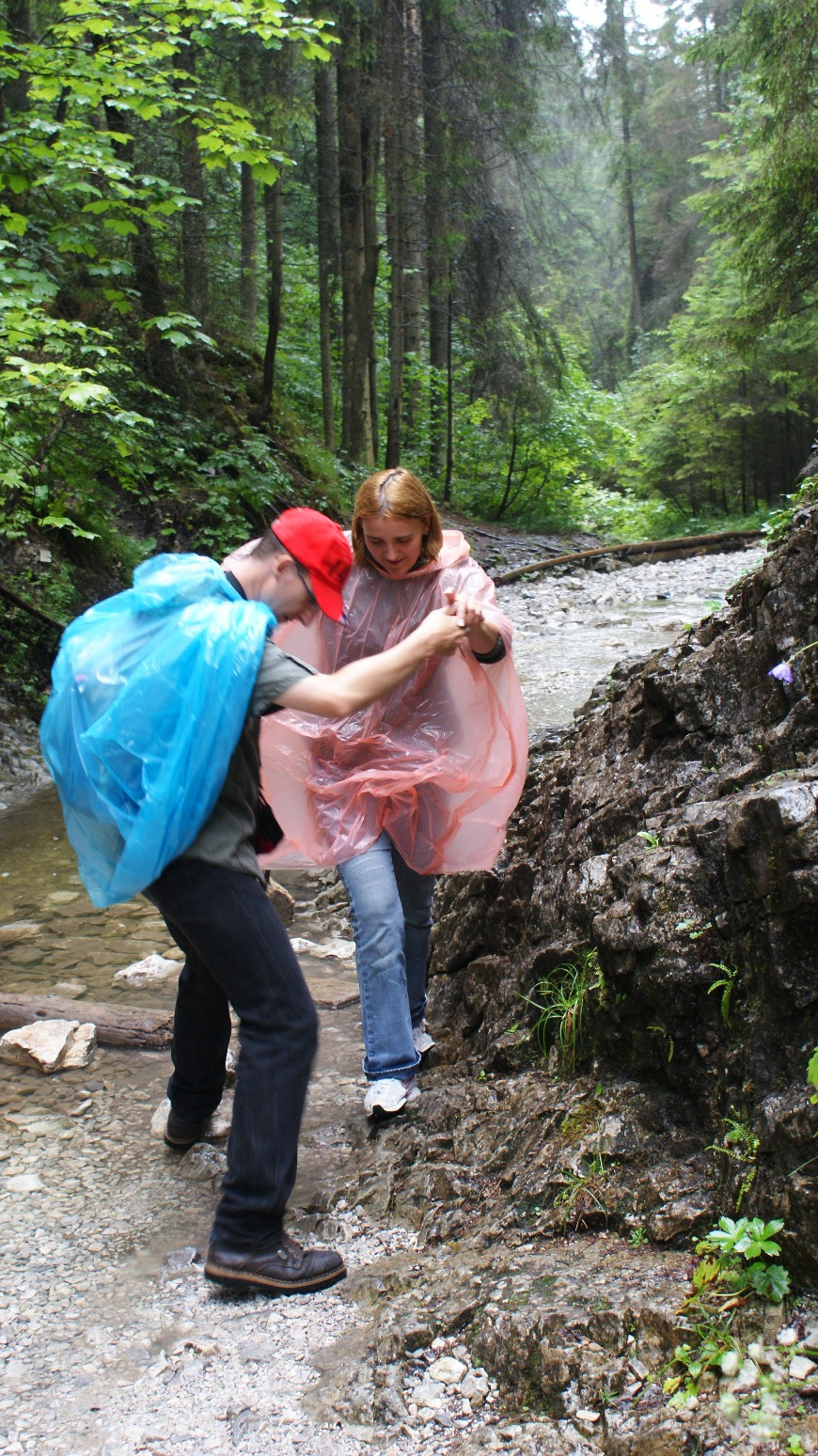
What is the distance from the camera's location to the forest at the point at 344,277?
609 cm

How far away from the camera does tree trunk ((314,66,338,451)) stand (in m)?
15.5

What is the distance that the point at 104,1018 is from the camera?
3852 millimetres

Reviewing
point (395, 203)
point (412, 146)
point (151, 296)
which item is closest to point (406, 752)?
point (151, 296)

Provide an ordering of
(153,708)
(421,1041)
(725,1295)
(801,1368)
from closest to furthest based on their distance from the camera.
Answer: (801,1368) < (725,1295) < (153,708) < (421,1041)

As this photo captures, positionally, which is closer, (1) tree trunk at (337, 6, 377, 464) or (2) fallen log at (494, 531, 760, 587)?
(1) tree trunk at (337, 6, 377, 464)

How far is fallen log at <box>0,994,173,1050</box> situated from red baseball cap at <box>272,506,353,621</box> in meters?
2.00

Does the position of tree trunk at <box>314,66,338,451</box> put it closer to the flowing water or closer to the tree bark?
the tree bark

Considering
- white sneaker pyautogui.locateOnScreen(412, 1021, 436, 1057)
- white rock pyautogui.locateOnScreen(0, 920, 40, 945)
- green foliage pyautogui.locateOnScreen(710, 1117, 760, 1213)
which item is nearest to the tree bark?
white rock pyautogui.locateOnScreen(0, 920, 40, 945)

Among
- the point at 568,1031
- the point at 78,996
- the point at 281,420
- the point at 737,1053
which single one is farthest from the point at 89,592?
the point at 737,1053

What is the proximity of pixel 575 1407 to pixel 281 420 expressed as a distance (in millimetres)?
13130

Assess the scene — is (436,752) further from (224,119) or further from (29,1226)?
(224,119)

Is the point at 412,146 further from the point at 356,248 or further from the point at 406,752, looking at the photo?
the point at 406,752

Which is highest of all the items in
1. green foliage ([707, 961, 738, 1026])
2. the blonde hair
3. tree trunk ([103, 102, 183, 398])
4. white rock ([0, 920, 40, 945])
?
tree trunk ([103, 102, 183, 398])

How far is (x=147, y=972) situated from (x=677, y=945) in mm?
2806
